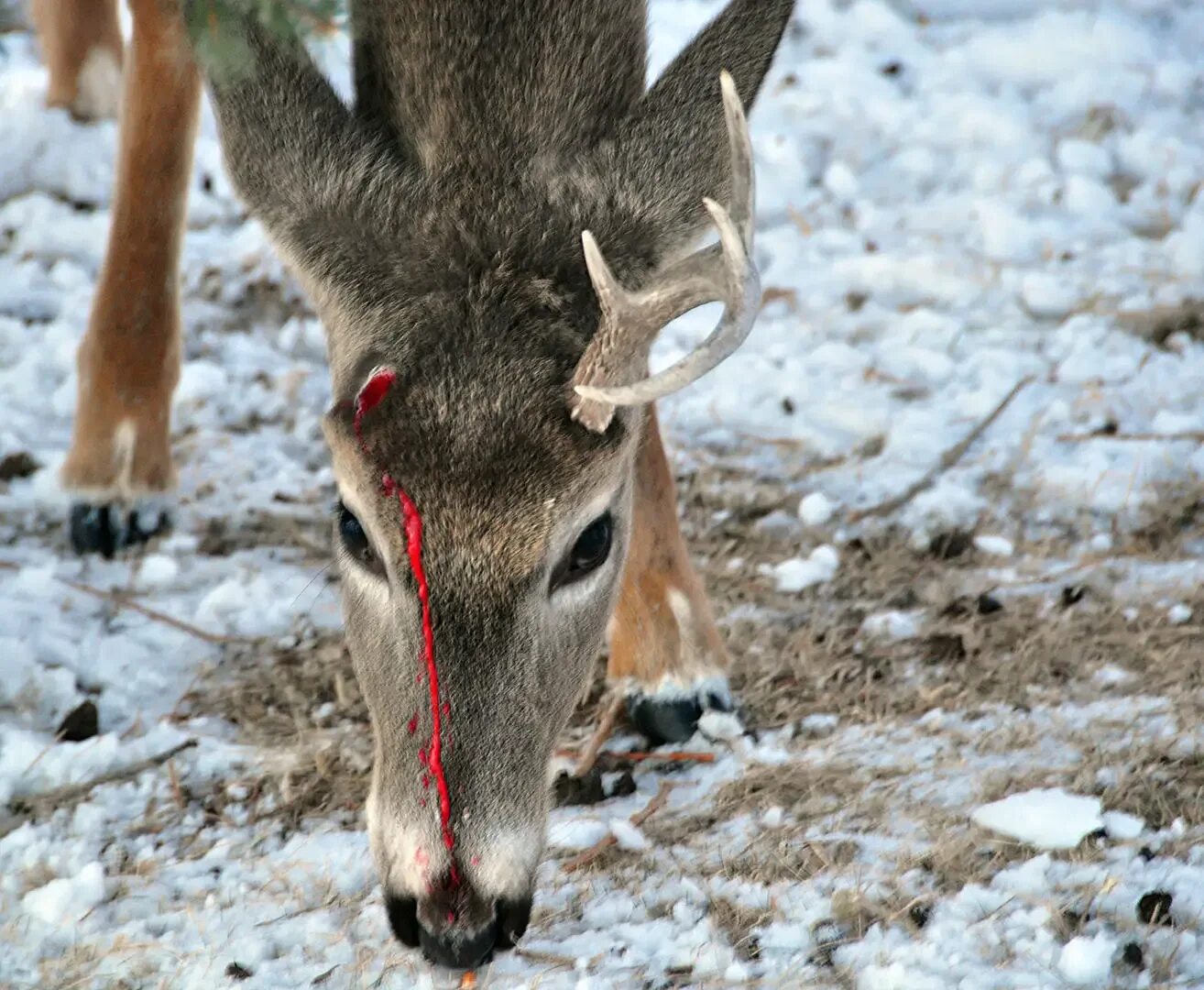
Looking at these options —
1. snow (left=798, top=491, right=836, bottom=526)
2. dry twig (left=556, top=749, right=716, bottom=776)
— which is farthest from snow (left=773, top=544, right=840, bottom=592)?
dry twig (left=556, top=749, right=716, bottom=776)

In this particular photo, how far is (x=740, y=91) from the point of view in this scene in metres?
3.47

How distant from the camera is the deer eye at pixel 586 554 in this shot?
3064mm

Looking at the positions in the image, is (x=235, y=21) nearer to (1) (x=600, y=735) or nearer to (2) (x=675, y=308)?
(2) (x=675, y=308)

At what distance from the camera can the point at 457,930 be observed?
2.76m

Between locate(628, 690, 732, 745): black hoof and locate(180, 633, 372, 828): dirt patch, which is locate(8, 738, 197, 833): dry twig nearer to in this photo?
locate(180, 633, 372, 828): dirt patch

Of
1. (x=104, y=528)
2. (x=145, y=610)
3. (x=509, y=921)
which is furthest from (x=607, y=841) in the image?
(x=104, y=528)

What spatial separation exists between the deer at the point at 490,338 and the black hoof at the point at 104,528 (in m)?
1.53

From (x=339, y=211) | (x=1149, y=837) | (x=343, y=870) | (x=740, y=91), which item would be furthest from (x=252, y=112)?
(x=1149, y=837)

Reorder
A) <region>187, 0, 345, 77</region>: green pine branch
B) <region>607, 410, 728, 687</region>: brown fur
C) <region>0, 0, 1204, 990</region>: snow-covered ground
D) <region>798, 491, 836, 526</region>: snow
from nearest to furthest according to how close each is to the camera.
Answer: <region>187, 0, 345, 77</region>: green pine branch → <region>0, 0, 1204, 990</region>: snow-covered ground → <region>607, 410, 728, 687</region>: brown fur → <region>798, 491, 836, 526</region>: snow

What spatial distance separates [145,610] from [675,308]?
2.31 meters

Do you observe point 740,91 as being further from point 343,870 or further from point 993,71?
point 993,71

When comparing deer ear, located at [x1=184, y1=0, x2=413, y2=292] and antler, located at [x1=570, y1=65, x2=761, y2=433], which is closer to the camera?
antler, located at [x1=570, y1=65, x2=761, y2=433]

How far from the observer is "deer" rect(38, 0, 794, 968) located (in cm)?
286

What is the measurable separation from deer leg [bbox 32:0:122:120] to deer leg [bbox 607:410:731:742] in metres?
3.90
